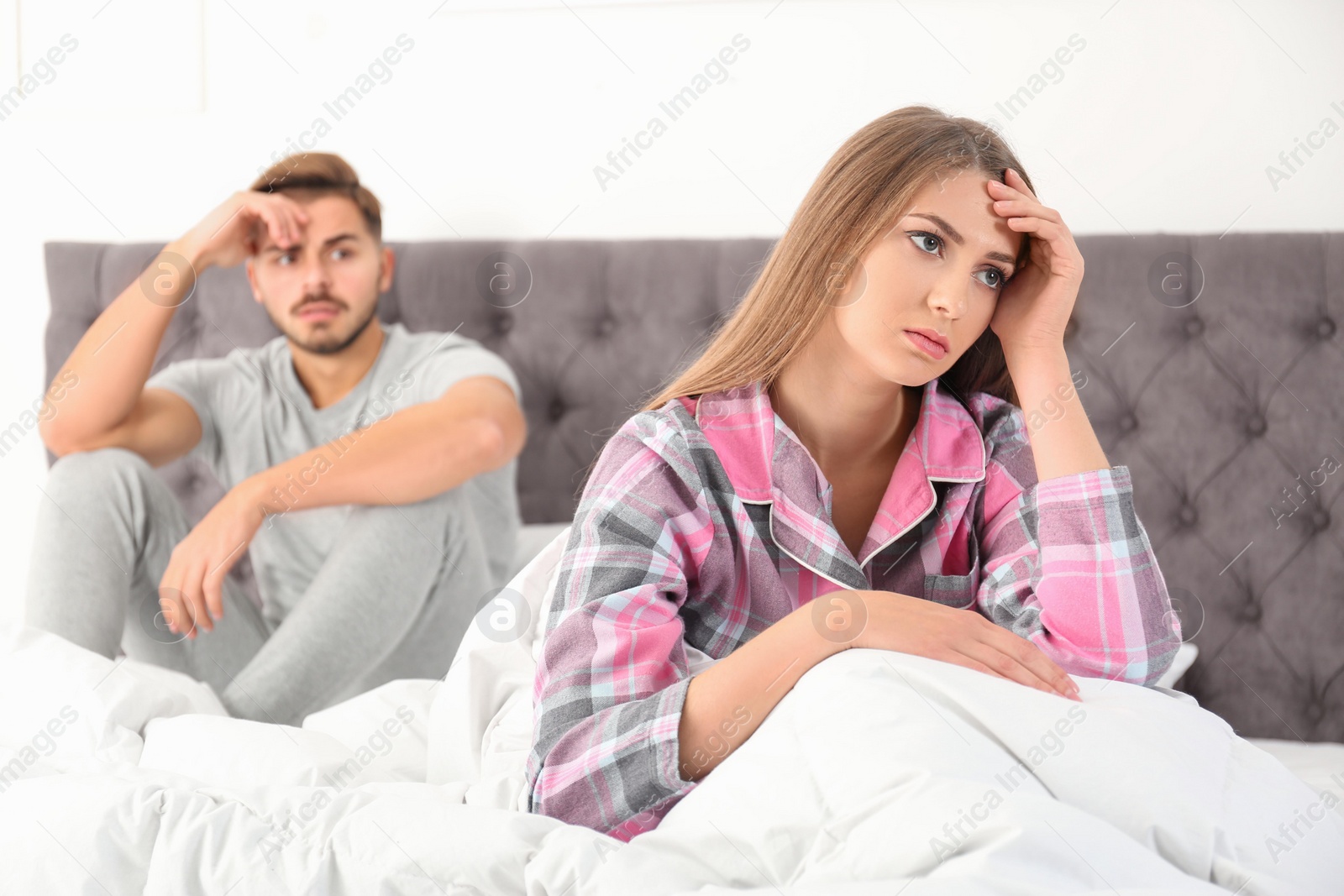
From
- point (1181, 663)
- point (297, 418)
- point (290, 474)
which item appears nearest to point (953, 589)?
point (1181, 663)

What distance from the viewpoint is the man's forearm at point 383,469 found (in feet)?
4.39

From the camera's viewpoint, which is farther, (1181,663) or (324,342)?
(324,342)

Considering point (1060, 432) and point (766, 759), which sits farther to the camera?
point (1060, 432)

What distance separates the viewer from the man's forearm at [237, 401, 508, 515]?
134 centimetres

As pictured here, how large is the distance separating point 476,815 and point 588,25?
1161mm

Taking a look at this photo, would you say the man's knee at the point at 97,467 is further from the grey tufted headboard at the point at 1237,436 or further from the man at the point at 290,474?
the grey tufted headboard at the point at 1237,436

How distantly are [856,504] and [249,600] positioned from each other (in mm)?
951

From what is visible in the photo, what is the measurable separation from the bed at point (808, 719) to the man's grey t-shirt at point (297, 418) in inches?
1.4

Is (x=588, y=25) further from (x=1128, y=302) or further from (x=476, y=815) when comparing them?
(x=476, y=815)

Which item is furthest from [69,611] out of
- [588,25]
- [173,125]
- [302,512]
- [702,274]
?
[588,25]

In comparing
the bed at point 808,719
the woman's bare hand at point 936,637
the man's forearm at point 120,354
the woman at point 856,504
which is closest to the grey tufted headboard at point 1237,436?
the bed at point 808,719

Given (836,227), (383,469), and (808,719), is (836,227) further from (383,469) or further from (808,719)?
(383,469)

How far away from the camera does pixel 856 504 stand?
915 millimetres

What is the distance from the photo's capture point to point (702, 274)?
1.37 meters
